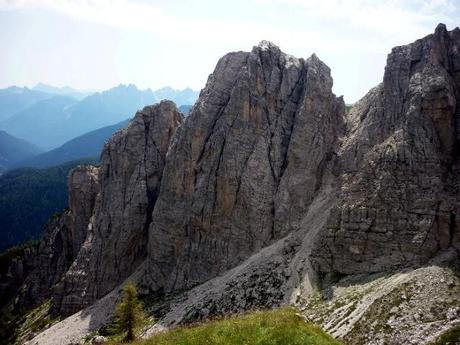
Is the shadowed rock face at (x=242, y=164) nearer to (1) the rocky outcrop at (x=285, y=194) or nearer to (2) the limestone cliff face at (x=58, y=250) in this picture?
(1) the rocky outcrop at (x=285, y=194)

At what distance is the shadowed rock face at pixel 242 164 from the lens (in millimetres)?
84875

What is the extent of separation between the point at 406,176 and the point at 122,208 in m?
63.6

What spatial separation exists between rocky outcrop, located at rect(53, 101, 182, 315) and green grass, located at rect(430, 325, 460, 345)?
2798 inches

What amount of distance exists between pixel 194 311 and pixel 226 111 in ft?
131

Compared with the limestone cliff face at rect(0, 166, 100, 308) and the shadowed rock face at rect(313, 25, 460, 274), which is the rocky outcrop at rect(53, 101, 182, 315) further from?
the shadowed rock face at rect(313, 25, 460, 274)

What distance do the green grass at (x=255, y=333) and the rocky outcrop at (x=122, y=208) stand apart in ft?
239

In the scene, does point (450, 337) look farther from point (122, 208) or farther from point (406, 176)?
point (122, 208)

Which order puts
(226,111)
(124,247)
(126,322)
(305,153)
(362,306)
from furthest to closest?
(124,247) → (226,111) → (305,153) → (126,322) → (362,306)

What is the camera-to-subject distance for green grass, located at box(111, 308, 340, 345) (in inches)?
1104

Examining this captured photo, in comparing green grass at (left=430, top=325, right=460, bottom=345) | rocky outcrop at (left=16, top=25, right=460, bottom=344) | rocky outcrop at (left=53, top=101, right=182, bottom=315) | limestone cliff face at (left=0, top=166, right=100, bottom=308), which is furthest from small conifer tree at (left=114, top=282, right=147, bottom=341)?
limestone cliff face at (left=0, top=166, right=100, bottom=308)

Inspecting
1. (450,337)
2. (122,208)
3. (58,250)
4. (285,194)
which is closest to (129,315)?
(285,194)

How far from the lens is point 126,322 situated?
210 feet

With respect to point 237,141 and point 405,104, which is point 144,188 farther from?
point 405,104

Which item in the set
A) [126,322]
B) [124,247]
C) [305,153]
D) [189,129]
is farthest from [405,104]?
[124,247]
